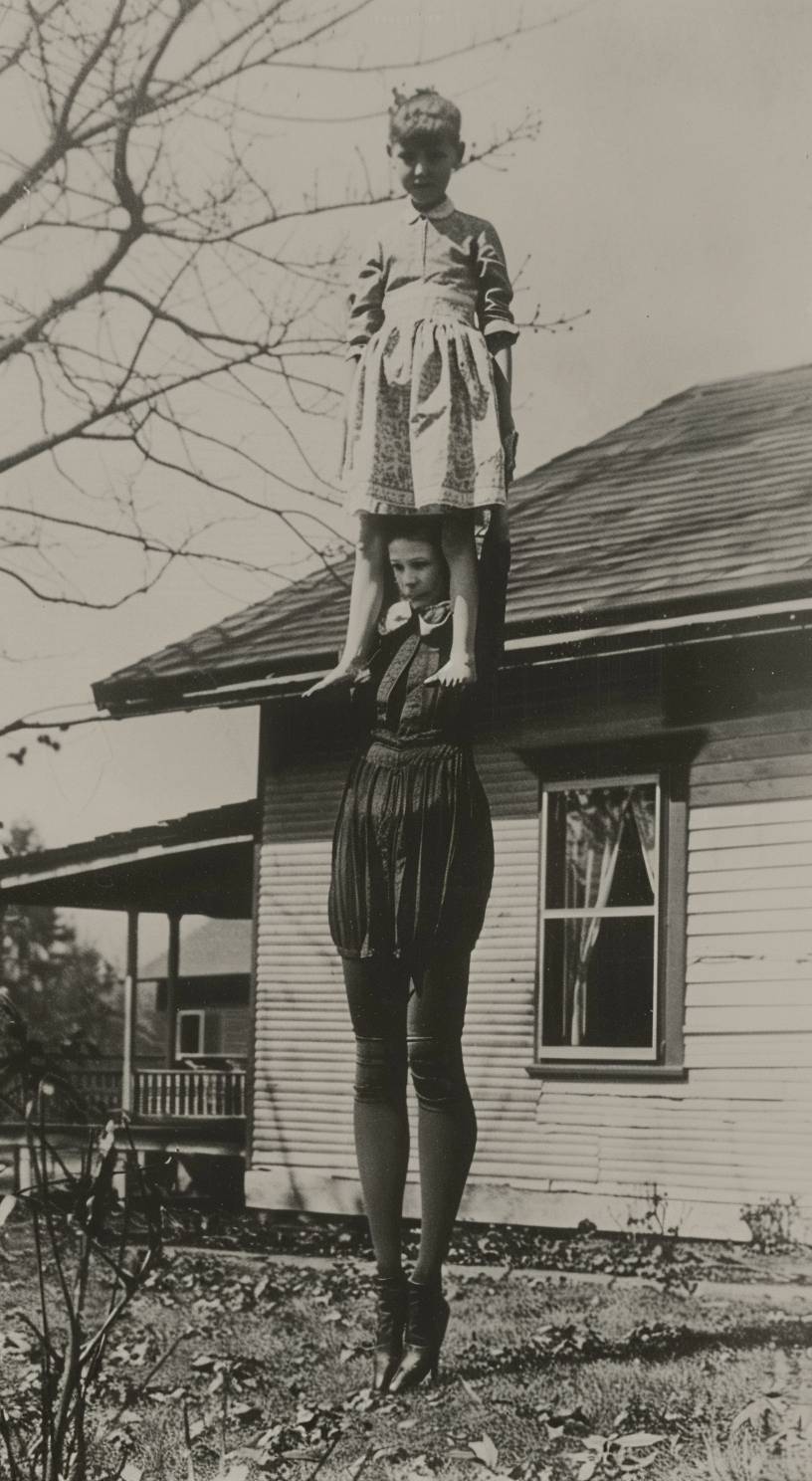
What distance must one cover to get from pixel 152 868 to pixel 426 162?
796 cm

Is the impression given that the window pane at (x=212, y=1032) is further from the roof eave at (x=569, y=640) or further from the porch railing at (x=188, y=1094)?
the roof eave at (x=569, y=640)

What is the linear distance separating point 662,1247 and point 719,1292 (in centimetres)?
203

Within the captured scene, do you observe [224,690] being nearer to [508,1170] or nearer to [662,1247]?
[508,1170]

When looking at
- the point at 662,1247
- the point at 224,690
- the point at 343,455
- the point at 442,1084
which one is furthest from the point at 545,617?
the point at 442,1084

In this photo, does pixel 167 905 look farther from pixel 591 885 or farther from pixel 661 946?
pixel 661 946

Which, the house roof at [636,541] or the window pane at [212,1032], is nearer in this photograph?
the house roof at [636,541]

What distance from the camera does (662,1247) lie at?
7.83 metres

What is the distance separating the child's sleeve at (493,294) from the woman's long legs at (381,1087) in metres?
1.45

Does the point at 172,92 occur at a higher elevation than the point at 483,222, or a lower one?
higher

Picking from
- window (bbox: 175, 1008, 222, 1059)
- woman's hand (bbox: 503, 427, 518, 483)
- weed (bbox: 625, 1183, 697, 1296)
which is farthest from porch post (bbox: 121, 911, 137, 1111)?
window (bbox: 175, 1008, 222, 1059)

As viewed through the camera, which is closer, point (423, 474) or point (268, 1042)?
point (423, 474)

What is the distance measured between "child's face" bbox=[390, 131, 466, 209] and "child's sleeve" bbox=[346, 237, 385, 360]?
0.16 meters

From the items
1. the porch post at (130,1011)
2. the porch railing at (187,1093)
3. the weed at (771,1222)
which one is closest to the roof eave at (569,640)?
the weed at (771,1222)

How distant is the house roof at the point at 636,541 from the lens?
25.2 feet
